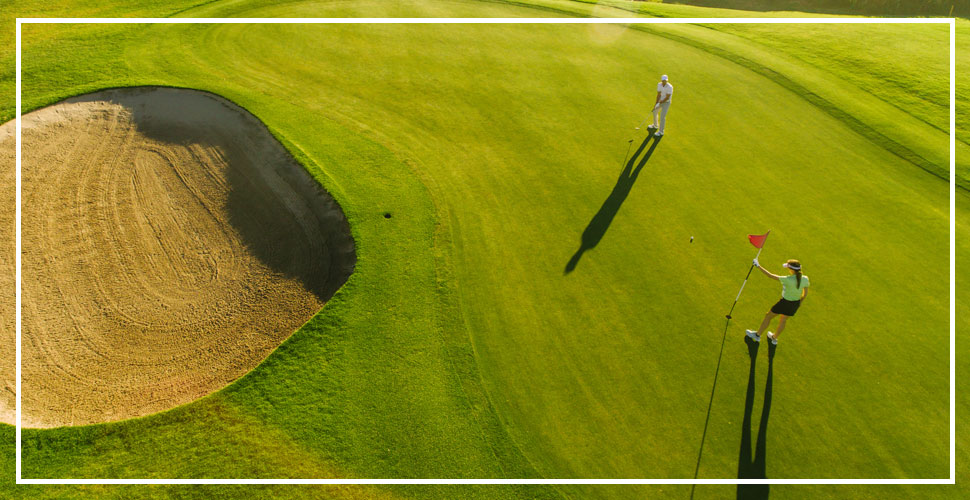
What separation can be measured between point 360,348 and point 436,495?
3.16 meters

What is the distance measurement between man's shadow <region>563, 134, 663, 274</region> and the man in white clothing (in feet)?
1.92

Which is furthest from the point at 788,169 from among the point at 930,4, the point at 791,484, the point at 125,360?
the point at 930,4

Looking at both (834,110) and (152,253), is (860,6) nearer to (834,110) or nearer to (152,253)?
(834,110)

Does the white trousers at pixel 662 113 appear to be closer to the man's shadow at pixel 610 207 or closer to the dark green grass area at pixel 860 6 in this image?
the man's shadow at pixel 610 207

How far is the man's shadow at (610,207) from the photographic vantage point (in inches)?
444

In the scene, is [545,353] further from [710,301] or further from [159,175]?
[159,175]

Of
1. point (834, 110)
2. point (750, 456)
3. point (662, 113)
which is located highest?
point (834, 110)

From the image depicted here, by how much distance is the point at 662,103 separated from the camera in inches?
556

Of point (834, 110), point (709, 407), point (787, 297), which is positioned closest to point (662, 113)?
point (834, 110)

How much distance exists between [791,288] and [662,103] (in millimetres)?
7330

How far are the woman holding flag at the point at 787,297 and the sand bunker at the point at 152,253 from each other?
877 cm

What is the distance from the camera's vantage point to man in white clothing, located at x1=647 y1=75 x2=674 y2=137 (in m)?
13.9

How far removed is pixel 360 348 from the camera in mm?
9398

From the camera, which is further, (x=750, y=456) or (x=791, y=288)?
(x=791, y=288)
